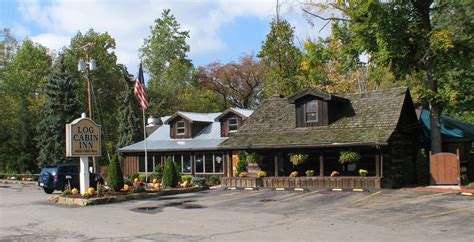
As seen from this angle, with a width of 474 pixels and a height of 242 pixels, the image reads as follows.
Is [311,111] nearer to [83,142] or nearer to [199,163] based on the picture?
[199,163]

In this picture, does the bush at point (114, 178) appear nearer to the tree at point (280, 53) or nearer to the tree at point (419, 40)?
the tree at point (419, 40)

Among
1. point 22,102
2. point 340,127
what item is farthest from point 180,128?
point 22,102

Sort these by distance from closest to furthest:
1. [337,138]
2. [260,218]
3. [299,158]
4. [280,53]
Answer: [260,218] < [337,138] < [299,158] < [280,53]

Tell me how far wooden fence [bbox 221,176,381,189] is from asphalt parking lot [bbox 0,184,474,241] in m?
1.24

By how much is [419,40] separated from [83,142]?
18.0 m

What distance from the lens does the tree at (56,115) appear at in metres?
42.7

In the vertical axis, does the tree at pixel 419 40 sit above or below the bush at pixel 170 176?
above

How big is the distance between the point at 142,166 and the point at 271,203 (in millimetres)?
→ 20403

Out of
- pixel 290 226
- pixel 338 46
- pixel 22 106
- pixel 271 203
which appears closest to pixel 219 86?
pixel 22 106

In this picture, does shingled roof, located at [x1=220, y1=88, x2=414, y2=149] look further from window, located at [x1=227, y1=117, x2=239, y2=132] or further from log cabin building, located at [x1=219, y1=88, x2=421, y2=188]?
window, located at [x1=227, y1=117, x2=239, y2=132]

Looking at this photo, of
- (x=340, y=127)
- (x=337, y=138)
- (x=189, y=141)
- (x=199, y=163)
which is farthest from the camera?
(x=189, y=141)

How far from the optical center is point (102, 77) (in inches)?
2227

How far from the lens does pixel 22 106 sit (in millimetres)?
50094

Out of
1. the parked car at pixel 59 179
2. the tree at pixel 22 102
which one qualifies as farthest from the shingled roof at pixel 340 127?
the tree at pixel 22 102
